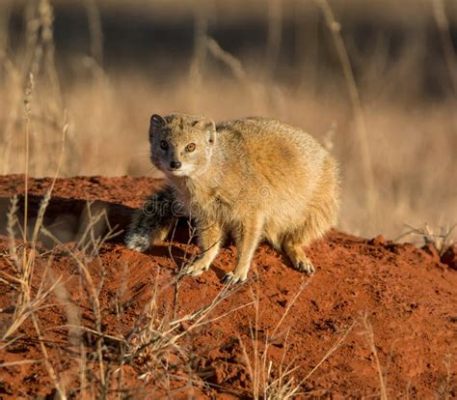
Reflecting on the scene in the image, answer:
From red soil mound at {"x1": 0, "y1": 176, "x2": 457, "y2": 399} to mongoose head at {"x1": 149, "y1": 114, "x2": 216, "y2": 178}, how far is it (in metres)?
0.45

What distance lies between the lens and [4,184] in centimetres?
629

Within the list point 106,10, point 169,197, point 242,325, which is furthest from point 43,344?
point 106,10

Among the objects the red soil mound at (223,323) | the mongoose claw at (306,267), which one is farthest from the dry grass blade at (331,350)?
the mongoose claw at (306,267)

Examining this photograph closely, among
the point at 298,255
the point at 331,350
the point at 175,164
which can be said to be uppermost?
the point at 175,164

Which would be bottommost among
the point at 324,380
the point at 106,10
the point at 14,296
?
the point at 106,10

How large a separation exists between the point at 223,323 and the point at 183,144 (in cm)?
136

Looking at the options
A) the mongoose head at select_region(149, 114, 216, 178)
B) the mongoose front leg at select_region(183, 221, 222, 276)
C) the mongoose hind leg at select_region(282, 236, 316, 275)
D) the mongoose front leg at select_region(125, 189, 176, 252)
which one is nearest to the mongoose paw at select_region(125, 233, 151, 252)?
the mongoose front leg at select_region(125, 189, 176, 252)

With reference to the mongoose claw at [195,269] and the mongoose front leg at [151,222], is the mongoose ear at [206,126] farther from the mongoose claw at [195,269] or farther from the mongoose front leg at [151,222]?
the mongoose claw at [195,269]

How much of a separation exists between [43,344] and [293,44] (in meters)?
18.5

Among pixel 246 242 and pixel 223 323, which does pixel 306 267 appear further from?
pixel 223 323

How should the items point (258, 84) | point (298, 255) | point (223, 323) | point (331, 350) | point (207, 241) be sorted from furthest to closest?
point (258, 84), point (298, 255), point (207, 241), point (223, 323), point (331, 350)

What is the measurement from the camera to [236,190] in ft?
18.4

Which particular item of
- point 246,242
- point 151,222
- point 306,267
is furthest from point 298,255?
point 151,222

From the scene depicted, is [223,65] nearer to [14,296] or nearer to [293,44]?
[293,44]
